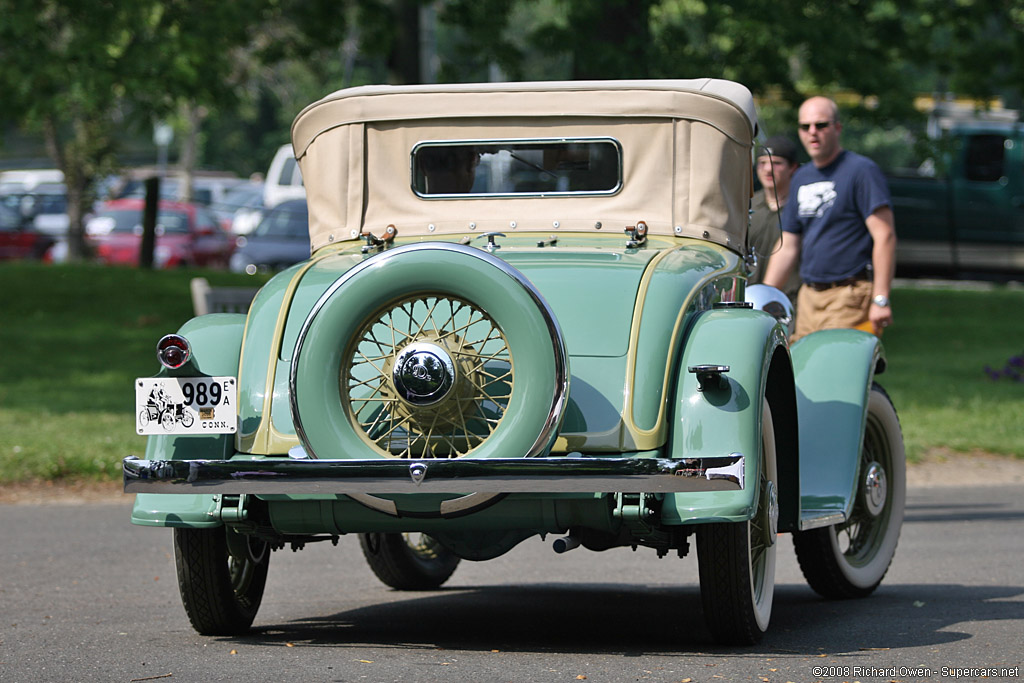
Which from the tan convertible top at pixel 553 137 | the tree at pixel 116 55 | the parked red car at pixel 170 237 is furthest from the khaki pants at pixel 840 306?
the parked red car at pixel 170 237

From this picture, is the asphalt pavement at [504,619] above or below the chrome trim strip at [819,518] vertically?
below

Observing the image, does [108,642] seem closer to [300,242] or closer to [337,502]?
[337,502]

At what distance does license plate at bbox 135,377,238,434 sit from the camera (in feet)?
16.5

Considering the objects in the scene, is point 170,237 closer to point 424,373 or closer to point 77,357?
point 77,357

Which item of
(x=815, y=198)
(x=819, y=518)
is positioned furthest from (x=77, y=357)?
(x=819, y=518)

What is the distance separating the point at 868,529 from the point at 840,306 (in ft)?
4.90

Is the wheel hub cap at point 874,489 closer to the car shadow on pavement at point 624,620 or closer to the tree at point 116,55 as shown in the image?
the car shadow on pavement at point 624,620

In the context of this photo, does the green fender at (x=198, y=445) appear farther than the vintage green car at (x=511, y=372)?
Yes

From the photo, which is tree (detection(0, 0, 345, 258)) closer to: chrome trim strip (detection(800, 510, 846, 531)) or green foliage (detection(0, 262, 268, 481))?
green foliage (detection(0, 262, 268, 481))

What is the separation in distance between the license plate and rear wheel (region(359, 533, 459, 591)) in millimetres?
1542

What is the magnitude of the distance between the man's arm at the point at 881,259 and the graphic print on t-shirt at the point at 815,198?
22 centimetres

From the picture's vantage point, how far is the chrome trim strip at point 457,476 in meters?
4.54

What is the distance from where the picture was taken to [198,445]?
519 centimetres

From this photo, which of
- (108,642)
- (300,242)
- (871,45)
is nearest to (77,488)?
(108,642)
